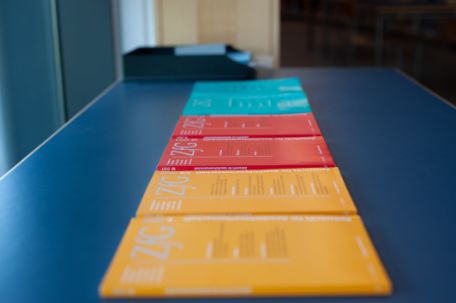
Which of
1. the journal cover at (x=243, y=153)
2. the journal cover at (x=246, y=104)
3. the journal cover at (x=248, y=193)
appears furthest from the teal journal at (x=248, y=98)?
the journal cover at (x=248, y=193)

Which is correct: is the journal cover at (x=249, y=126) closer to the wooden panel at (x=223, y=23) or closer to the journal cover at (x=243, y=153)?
the journal cover at (x=243, y=153)

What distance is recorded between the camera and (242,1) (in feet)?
8.50

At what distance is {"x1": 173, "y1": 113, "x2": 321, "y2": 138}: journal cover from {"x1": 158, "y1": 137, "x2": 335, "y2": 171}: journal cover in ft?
0.12

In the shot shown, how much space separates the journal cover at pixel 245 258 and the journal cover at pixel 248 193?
27mm

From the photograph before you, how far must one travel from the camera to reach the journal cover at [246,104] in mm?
1298

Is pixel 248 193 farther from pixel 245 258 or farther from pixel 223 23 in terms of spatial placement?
pixel 223 23

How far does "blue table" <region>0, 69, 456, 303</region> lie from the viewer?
2.04 ft

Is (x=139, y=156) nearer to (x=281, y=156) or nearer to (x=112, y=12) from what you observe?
(x=281, y=156)

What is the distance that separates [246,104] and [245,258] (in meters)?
0.78

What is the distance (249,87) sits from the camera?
1552 mm

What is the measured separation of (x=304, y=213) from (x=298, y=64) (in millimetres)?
5076

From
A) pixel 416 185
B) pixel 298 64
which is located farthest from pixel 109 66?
pixel 298 64

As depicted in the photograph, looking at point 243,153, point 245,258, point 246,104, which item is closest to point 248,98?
point 246,104

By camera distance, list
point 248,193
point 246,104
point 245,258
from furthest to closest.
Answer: point 246,104, point 248,193, point 245,258
